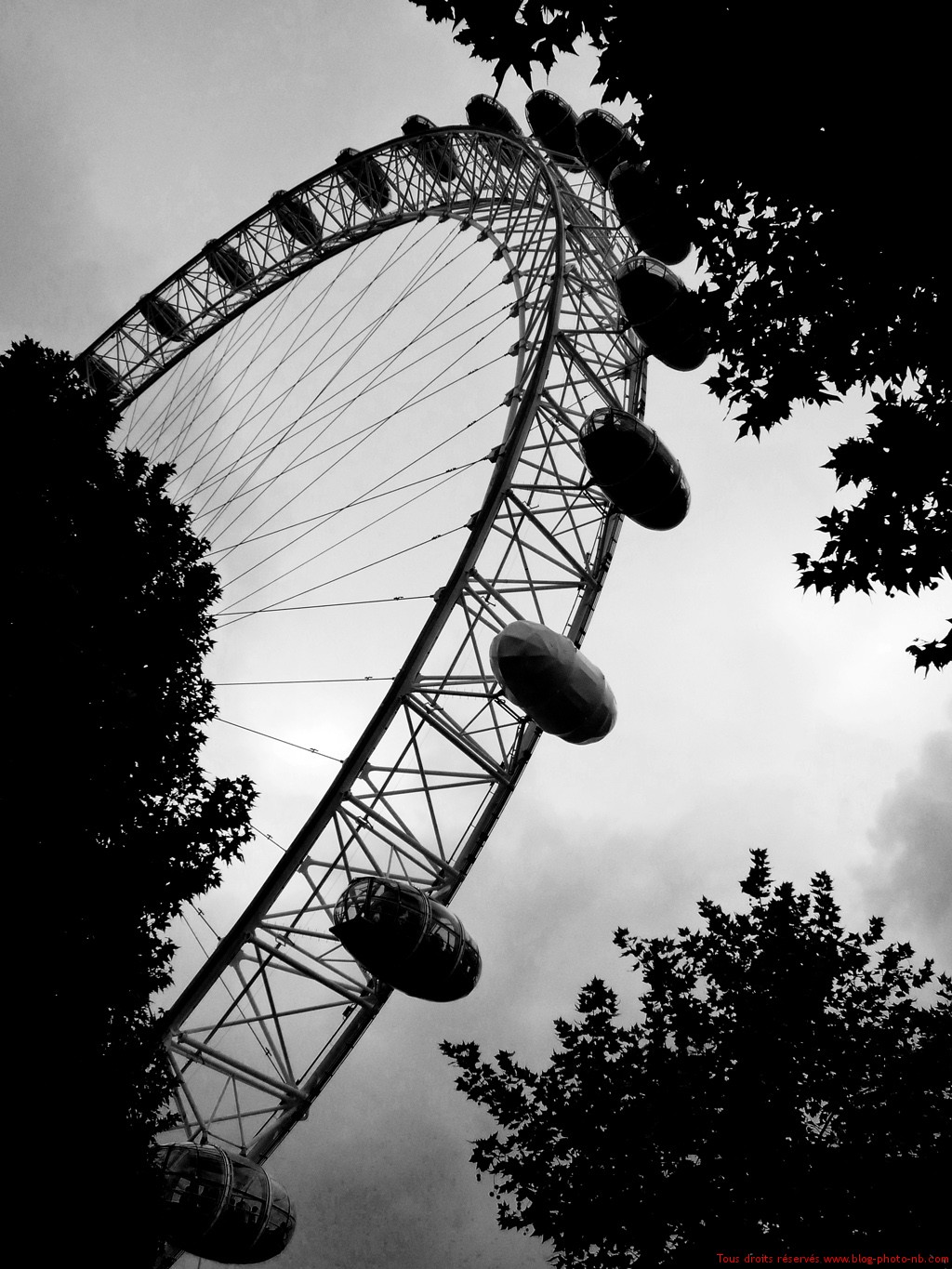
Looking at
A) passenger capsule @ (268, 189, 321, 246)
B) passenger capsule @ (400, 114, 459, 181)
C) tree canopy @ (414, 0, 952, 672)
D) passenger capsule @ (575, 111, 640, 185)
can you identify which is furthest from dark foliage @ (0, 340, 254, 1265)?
passenger capsule @ (268, 189, 321, 246)

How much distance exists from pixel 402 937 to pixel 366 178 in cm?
1792

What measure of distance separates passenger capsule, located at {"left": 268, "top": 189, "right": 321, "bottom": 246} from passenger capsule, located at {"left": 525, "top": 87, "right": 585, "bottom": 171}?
609 centimetres

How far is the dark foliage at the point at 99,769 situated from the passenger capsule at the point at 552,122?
13966 millimetres

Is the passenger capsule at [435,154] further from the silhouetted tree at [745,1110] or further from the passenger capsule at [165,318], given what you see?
the silhouetted tree at [745,1110]

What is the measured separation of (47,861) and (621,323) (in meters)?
12.9

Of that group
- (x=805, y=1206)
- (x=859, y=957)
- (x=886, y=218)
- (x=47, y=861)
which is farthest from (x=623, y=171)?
(x=805, y=1206)

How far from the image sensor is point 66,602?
8.05 metres

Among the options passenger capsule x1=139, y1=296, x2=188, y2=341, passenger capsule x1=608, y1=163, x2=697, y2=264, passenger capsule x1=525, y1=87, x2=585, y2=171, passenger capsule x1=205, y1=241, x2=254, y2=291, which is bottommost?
passenger capsule x1=608, y1=163, x2=697, y2=264

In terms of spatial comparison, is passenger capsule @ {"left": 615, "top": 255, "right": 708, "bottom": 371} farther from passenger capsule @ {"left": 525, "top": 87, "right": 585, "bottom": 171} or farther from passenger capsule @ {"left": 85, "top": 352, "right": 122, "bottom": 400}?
passenger capsule @ {"left": 85, "top": 352, "right": 122, "bottom": 400}

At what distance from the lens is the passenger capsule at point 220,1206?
1033cm

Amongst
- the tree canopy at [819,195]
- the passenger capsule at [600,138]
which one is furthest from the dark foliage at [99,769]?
the passenger capsule at [600,138]

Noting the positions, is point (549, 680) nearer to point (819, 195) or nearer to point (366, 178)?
point (819, 195)

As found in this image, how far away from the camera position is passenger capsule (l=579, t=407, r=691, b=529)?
13.0 m

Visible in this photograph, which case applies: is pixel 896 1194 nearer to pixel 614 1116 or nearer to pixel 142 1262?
pixel 614 1116
